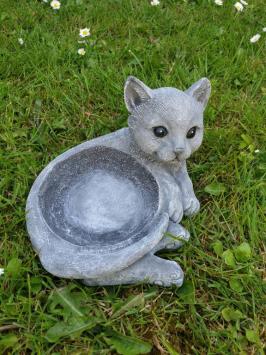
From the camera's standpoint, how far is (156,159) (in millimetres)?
2537

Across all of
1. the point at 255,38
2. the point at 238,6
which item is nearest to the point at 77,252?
the point at 255,38

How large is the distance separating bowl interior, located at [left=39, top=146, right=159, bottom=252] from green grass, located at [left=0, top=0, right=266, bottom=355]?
26 centimetres

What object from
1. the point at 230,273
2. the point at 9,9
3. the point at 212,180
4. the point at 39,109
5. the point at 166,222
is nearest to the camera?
the point at 166,222

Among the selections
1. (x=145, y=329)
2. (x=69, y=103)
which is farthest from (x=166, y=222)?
(x=69, y=103)

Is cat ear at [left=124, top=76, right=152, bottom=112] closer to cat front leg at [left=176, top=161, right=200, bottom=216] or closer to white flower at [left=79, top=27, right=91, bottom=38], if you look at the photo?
cat front leg at [left=176, top=161, right=200, bottom=216]

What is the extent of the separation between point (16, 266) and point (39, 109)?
1.38 meters

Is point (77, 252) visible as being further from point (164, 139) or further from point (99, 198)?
point (164, 139)

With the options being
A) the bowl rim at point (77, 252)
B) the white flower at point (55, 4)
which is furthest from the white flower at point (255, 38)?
the bowl rim at point (77, 252)

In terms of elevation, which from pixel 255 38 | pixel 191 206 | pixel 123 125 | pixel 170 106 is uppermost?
pixel 170 106

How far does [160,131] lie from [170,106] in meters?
0.13

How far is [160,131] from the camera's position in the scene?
94.7 inches

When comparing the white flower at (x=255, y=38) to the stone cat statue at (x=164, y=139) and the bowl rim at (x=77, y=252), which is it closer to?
the stone cat statue at (x=164, y=139)

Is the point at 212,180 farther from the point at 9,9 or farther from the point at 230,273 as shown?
the point at 9,9

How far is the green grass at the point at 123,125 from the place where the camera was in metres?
2.35
